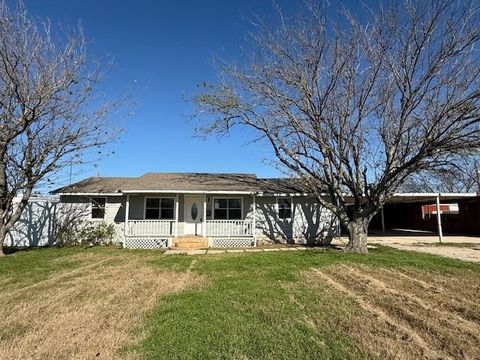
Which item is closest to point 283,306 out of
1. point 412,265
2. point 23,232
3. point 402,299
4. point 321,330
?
point 321,330

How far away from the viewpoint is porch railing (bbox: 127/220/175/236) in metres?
16.3

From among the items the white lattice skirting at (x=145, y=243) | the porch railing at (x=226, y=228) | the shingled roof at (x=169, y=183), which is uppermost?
the shingled roof at (x=169, y=183)

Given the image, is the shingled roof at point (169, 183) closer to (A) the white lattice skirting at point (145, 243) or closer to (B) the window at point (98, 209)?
(B) the window at point (98, 209)

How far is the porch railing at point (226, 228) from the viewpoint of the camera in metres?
16.7

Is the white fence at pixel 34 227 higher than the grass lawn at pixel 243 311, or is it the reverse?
the white fence at pixel 34 227

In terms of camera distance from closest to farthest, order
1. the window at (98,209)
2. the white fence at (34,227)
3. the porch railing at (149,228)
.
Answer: the porch railing at (149,228) < the white fence at (34,227) < the window at (98,209)

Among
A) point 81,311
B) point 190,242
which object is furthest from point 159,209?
point 81,311

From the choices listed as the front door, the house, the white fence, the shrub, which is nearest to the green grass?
the house

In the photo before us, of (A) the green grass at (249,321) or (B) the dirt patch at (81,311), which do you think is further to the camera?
(B) the dirt patch at (81,311)

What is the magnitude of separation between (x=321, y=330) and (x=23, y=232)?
16948 mm

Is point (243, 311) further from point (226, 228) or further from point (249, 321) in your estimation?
point (226, 228)

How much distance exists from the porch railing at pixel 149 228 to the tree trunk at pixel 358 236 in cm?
823

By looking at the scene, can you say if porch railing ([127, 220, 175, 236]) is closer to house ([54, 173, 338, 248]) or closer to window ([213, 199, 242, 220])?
house ([54, 173, 338, 248])

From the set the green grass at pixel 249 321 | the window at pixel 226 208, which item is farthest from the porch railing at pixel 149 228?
the green grass at pixel 249 321
